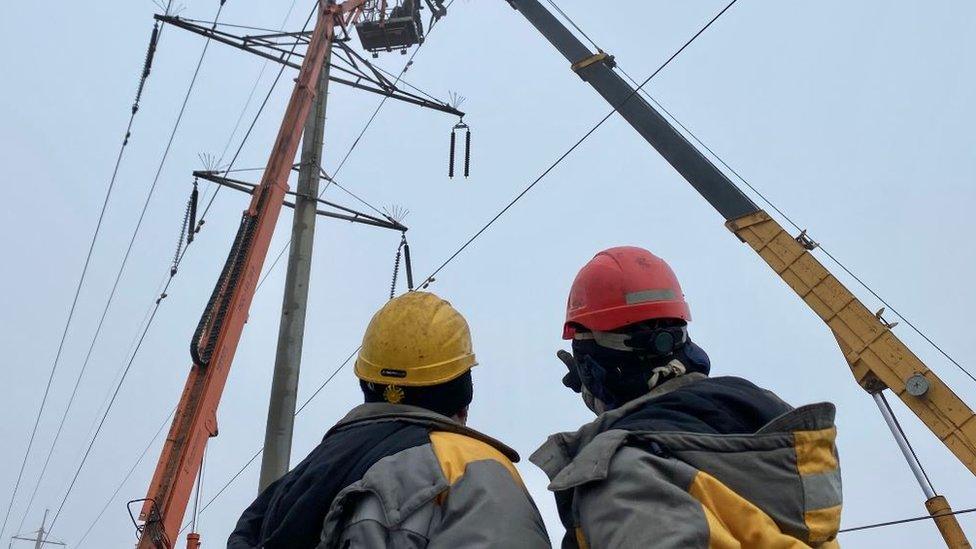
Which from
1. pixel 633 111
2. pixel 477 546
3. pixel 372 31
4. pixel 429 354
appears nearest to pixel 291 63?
pixel 372 31

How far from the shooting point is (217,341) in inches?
289

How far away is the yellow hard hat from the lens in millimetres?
2459

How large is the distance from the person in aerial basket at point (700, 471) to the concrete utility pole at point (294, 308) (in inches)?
210

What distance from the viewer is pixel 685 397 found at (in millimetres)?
1826

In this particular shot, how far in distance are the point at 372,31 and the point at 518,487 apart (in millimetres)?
9556

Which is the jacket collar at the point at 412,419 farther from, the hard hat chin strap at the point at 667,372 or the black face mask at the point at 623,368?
the hard hat chin strap at the point at 667,372

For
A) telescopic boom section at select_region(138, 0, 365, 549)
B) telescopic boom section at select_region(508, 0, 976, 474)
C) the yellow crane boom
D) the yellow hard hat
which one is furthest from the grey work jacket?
telescopic boom section at select_region(508, 0, 976, 474)

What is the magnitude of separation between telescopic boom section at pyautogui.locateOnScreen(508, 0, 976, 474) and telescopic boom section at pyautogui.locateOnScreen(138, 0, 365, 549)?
3.75 m

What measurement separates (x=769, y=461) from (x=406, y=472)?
2.71ft

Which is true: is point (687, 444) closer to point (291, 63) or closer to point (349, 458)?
point (349, 458)

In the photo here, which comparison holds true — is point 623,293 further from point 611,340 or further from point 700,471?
point 700,471

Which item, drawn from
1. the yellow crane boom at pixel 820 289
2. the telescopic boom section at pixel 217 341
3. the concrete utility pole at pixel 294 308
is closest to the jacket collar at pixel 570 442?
the concrete utility pole at pixel 294 308

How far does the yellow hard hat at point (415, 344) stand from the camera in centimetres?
246

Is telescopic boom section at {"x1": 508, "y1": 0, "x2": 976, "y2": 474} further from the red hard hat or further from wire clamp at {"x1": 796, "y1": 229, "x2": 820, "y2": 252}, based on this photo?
the red hard hat
